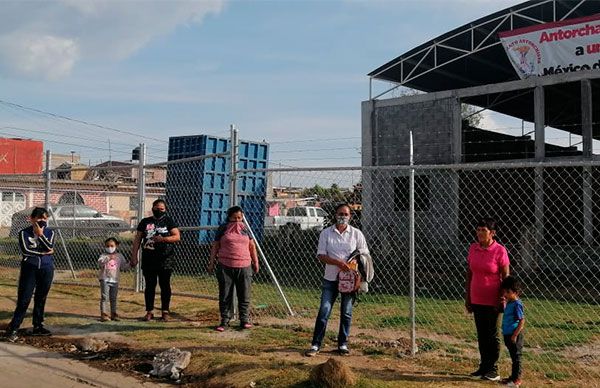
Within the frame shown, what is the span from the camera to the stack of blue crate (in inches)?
588

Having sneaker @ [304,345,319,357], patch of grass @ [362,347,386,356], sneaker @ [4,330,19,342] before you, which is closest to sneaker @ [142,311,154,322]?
sneaker @ [4,330,19,342]

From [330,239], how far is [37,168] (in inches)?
1516

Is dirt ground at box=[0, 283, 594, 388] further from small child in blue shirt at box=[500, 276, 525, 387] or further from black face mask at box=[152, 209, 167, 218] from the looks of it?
black face mask at box=[152, 209, 167, 218]

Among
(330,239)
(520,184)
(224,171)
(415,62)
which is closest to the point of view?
(330,239)

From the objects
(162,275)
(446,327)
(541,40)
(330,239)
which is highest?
(541,40)

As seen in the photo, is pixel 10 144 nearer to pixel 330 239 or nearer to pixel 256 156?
pixel 256 156

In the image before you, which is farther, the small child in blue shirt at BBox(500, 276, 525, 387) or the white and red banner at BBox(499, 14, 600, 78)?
the white and red banner at BBox(499, 14, 600, 78)

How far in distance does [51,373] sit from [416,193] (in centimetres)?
1469

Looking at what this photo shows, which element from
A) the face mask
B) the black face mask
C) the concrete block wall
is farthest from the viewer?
the concrete block wall

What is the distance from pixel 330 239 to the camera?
660 cm

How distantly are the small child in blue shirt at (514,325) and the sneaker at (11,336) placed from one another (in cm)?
588

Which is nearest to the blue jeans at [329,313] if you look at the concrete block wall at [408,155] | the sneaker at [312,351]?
the sneaker at [312,351]

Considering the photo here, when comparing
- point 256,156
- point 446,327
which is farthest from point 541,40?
point 446,327

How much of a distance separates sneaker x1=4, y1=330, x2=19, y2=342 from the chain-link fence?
3.02 meters
